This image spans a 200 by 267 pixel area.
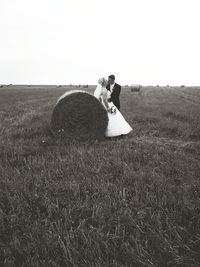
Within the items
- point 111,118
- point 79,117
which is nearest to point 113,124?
point 111,118

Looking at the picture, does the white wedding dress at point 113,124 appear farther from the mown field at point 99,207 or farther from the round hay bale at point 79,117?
the mown field at point 99,207

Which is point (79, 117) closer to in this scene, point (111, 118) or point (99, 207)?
point (111, 118)

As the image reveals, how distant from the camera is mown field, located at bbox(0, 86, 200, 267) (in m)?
3.03

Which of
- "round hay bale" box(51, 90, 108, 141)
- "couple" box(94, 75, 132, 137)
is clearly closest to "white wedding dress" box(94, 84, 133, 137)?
"couple" box(94, 75, 132, 137)

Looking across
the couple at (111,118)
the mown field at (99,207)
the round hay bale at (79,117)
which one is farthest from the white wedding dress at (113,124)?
the mown field at (99,207)

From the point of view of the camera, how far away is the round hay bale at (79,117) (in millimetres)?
8398

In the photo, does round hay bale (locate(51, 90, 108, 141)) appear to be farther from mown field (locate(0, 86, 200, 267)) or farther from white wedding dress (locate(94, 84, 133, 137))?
mown field (locate(0, 86, 200, 267))

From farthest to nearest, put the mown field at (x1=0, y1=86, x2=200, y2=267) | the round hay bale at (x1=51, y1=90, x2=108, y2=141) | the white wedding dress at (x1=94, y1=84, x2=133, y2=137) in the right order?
the white wedding dress at (x1=94, y1=84, x2=133, y2=137) < the round hay bale at (x1=51, y1=90, x2=108, y2=141) < the mown field at (x1=0, y1=86, x2=200, y2=267)

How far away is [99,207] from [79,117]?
4.84 m

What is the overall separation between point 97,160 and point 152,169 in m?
1.07

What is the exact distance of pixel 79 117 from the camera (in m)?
8.49

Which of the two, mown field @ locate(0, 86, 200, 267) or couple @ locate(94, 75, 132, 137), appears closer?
mown field @ locate(0, 86, 200, 267)

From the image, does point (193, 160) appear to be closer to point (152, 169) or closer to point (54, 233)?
point (152, 169)

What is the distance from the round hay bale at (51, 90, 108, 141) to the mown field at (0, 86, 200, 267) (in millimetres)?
1360
